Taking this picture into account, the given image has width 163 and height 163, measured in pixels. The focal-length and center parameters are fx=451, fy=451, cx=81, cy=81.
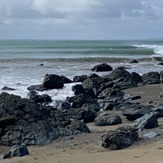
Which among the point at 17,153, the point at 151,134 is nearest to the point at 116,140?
the point at 151,134

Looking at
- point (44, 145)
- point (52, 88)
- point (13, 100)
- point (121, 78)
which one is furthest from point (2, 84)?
point (44, 145)

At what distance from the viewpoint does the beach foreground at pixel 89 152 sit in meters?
9.51

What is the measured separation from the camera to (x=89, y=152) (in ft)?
35.1

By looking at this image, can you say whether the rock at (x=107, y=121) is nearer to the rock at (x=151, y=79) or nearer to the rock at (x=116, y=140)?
the rock at (x=116, y=140)

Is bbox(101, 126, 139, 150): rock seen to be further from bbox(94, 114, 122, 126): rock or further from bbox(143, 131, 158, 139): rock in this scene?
bbox(94, 114, 122, 126): rock

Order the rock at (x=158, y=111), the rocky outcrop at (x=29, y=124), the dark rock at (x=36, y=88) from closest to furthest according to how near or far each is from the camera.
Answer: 1. the rocky outcrop at (x=29, y=124)
2. the rock at (x=158, y=111)
3. the dark rock at (x=36, y=88)

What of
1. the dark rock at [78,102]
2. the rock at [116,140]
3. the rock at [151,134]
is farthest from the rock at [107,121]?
the dark rock at [78,102]

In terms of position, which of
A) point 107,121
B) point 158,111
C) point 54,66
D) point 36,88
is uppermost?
point 158,111

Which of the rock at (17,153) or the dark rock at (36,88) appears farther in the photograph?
the dark rock at (36,88)

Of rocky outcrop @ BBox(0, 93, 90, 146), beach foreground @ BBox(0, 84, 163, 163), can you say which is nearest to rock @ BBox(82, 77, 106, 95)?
rocky outcrop @ BBox(0, 93, 90, 146)

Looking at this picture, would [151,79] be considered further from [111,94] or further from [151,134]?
[151,134]

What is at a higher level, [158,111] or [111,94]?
[158,111]

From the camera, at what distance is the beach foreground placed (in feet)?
31.2

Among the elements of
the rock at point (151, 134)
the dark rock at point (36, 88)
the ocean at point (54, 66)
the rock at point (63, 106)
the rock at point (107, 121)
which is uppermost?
the rock at point (151, 134)
